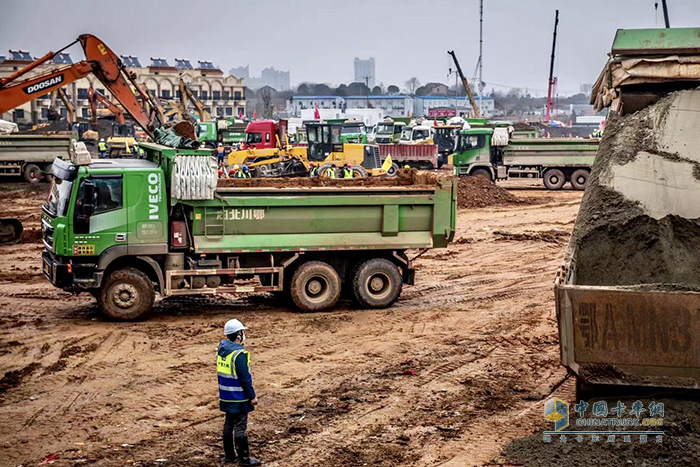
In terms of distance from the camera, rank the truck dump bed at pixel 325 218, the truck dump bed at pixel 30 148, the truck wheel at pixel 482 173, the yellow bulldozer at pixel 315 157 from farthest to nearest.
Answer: the truck wheel at pixel 482 173 < the truck dump bed at pixel 30 148 < the yellow bulldozer at pixel 315 157 < the truck dump bed at pixel 325 218

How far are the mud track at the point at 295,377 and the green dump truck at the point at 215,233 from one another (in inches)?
20.1

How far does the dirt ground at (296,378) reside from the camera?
8.29 metres

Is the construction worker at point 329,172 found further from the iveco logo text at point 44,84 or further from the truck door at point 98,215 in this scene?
the truck door at point 98,215

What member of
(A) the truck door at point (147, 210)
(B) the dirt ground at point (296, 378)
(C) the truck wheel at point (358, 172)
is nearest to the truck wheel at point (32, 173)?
(C) the truck wheel at point (358, 172)

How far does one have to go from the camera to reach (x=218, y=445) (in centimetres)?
833

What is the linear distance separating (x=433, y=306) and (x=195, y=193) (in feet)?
13.8

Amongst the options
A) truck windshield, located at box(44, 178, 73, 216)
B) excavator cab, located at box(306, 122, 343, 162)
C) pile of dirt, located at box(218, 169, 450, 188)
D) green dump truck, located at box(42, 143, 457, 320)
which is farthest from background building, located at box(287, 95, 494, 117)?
truck windshield, located at box(44, 178, 73, 216)

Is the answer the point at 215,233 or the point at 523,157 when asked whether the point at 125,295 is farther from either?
the point at 523,157

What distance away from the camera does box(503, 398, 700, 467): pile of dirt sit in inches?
290

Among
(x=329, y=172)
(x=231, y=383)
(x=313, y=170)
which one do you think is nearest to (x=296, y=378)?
(x=231, y=383)

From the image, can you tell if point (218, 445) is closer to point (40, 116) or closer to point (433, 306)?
point (433, 306)

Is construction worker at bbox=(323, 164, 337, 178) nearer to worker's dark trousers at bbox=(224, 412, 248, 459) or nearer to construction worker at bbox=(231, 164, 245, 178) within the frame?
construction worker at bbox=(231, 164, 245, 178)

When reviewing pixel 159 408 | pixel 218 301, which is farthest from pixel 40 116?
pixel 159 408

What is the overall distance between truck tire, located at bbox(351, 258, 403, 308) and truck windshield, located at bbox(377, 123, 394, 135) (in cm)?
3810
